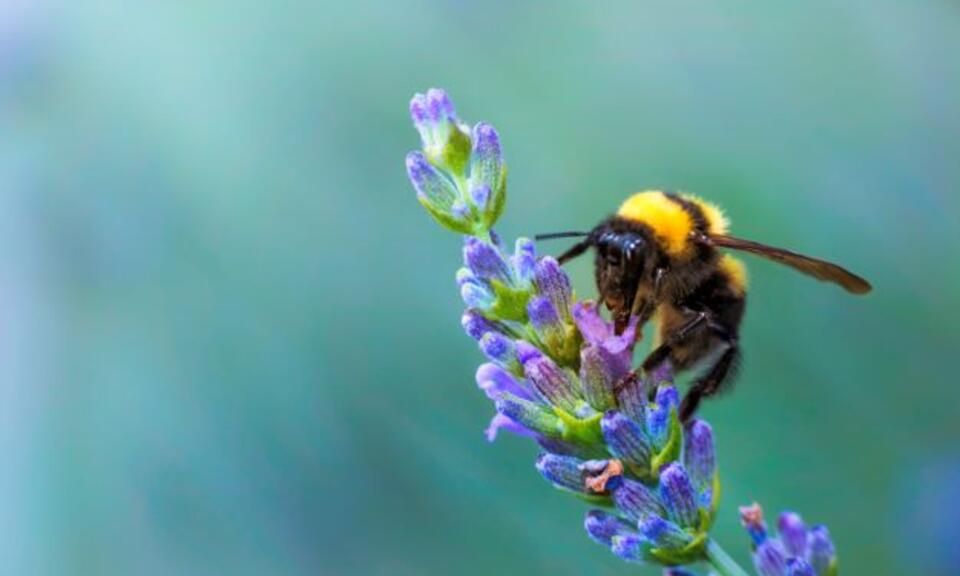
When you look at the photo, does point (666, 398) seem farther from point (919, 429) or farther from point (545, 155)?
point (545, 155)

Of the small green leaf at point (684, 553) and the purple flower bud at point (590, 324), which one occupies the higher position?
the purple flower bud at point (590, 324)

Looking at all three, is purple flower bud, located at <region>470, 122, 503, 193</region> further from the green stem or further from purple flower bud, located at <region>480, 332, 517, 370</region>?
the green stem

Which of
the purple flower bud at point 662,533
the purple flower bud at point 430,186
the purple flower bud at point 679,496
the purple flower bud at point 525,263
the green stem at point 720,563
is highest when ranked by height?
the purple flower bud at point 430,186

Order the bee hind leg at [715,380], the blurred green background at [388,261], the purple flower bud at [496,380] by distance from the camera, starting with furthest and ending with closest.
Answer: the blurred green background at [388,261], the bee hind leg at [715,380], the purple flower bud at [496,380]

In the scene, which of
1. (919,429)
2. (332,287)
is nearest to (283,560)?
(332,287)

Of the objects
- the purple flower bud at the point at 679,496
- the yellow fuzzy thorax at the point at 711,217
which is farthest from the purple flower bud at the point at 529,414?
the yellow fuzzy thorax at the point at 711,217

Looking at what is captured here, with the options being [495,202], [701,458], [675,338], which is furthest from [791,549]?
[495,202]

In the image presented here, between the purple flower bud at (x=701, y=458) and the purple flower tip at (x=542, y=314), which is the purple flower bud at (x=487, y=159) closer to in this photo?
the purple flower tip at (x=542, y=314)
